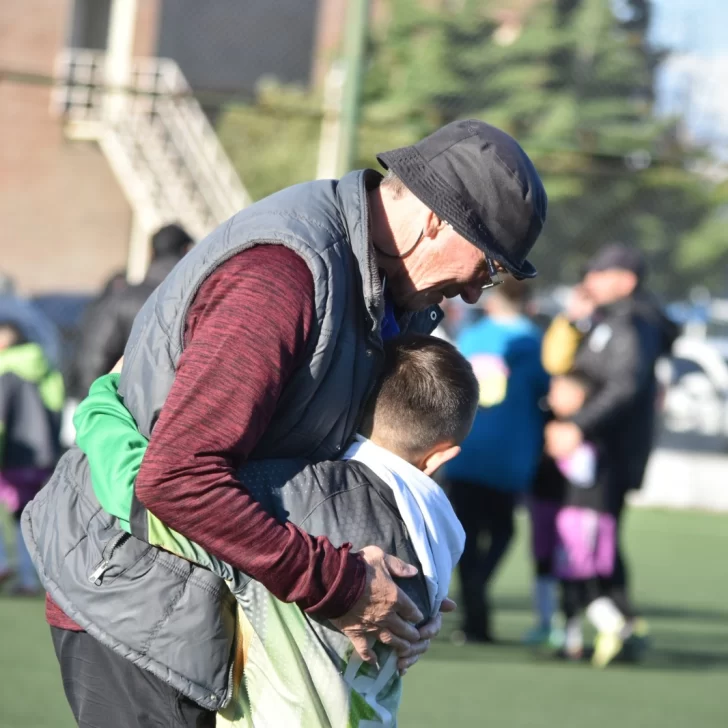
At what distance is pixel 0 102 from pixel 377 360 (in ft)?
54.3

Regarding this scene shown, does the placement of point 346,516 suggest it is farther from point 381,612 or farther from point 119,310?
point 119,310

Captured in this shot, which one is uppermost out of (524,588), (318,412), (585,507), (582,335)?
(318,412)

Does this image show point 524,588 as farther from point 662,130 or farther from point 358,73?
point 662,130

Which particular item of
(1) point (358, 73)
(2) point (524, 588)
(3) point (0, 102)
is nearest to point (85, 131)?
(3) point (0, 102)

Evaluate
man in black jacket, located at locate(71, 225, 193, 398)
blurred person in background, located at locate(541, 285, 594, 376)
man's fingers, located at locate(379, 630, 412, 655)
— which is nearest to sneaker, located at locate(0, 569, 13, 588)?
man in black jacket, located at locate(71, 225, 193, 398)

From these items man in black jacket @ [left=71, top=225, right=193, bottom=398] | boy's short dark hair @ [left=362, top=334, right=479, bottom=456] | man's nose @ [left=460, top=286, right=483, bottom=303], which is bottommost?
man in black jacket @ [left=71, top=225, right=193, bottom=398]

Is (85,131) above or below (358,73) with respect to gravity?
below

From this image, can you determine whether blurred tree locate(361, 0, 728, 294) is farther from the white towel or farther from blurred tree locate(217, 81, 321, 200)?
the white towel

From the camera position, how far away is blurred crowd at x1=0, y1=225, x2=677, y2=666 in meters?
6.51

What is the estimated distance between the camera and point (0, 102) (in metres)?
17.6

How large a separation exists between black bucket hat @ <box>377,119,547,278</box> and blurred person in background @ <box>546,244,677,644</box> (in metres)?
4.38

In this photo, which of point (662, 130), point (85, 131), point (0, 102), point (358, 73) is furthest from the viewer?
point (0, 102)

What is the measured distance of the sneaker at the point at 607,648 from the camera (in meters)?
6.42

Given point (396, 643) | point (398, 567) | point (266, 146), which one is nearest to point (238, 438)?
point (398, 567)
